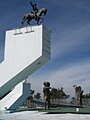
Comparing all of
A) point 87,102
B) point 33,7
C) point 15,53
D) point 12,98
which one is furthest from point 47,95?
point 87,102

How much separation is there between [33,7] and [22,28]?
75.0 inches

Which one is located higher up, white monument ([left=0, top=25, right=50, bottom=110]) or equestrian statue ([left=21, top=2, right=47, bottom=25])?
equestrian statue ([left=21, top=2, right=47, bottom=25])

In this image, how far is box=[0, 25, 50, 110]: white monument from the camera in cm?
1722

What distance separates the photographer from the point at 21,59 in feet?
57.6

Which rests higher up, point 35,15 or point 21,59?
point 35,15

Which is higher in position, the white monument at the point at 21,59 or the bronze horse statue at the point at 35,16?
the bronze horse statue at the point at 35,16

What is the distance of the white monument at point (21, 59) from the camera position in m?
17.2

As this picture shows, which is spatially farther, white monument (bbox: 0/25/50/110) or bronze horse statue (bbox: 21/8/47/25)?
bronze horse statue (bbox: 21/8/47/25)

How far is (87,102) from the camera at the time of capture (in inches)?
1366

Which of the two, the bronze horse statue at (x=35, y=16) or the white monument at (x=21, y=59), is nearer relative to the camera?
the white monument at (x=21, y=59)

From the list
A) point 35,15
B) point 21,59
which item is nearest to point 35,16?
point 35,15

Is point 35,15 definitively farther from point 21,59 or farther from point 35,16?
point 21,59

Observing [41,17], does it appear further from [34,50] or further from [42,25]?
[34,50]

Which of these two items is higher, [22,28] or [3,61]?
[22,28]
